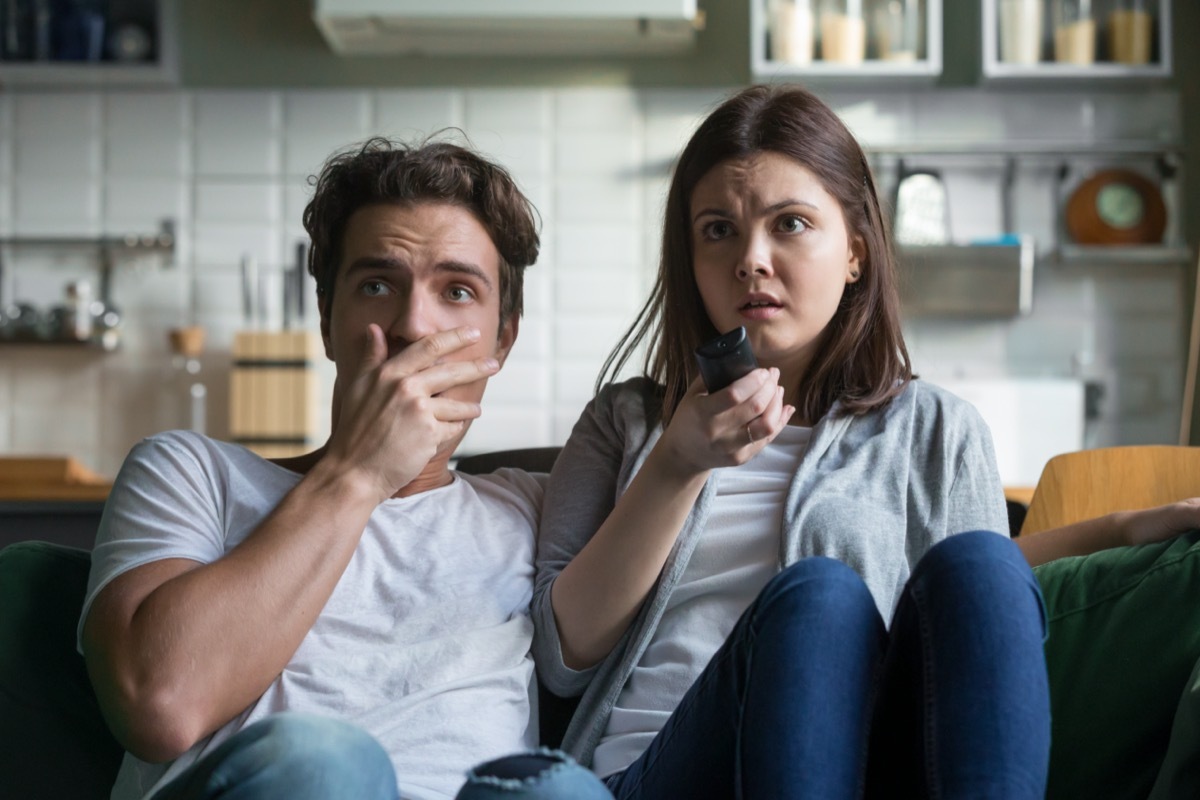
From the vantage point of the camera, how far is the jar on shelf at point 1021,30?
3459mm

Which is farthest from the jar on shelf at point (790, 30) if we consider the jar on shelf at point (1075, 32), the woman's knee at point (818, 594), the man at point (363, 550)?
the woman's knee at point (818, 594)

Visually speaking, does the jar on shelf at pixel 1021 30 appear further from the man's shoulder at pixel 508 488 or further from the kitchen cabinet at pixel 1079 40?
the man's shoulder at pixel 508 488

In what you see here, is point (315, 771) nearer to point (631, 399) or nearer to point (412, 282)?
point (412, 282)

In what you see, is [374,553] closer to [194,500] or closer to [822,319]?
[194,500]

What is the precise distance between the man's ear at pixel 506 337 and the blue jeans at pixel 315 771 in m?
0.64

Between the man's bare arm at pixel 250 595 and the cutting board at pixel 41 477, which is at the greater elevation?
the man's bare arm at pixel 250 595

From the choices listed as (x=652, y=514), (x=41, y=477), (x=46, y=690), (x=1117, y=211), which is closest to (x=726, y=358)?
(x=652, y=514)

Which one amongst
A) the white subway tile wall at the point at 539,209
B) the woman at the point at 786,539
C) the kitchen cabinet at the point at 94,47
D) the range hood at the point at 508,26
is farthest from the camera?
the white subway tile wall at the point at 539,209

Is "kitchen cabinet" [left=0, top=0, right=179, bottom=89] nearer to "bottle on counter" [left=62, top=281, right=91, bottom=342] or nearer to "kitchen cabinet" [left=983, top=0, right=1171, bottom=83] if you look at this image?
"bottle on counter" [left=62, top=281, right=91, bottom=342]

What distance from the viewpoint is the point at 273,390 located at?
358 cm

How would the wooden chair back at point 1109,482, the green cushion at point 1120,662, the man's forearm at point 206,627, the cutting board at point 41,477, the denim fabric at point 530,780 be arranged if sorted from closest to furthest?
the denim fabric at point 530,780, the man's forearm at point 206,627, the green cushion at point 1120,662, the wooden chair back at point 1109,482, the cutting board at point 41,477

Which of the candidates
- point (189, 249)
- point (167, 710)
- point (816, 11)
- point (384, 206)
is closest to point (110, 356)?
point (189, 249)

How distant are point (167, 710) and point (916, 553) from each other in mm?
740

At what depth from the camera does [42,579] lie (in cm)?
132
